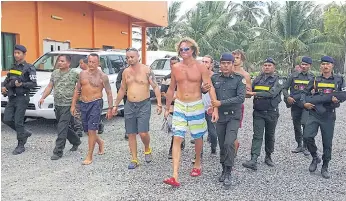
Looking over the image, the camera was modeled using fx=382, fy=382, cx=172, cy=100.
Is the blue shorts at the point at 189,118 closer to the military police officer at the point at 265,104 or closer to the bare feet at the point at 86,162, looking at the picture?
the military police officer at the point at 265,104

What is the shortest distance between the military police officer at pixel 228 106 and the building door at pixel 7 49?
820cm

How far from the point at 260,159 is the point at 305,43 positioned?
68.7 ft

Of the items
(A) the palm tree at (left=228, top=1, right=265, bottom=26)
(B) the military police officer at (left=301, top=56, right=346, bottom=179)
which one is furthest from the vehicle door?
(A) the palm tree at (left=228, top=1, right=265, bottom=26)

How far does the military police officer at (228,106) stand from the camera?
479cm

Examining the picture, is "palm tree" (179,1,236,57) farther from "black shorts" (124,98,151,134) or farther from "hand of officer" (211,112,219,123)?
"hand of officer" (211,112,219,123)

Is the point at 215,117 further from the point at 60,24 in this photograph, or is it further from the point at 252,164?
the point at 60,24

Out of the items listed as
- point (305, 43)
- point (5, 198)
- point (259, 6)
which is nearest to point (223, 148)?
point (5, 198)

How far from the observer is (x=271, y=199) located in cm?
429

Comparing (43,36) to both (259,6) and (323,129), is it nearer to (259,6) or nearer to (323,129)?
(323,129)

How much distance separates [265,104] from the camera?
541 cm

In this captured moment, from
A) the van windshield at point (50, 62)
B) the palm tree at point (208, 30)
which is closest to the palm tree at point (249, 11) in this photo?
the palm tree at point (208, 30)

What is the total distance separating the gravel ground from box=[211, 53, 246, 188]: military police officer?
0.34m

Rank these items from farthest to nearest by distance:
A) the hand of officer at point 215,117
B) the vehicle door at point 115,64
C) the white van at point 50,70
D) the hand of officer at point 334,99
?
the vehicle door at point 115,64 → the white van at point 50,70 → the hand of officer at point 334,99 → the hand of officer at point 215,117

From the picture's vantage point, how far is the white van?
7.47 metres
